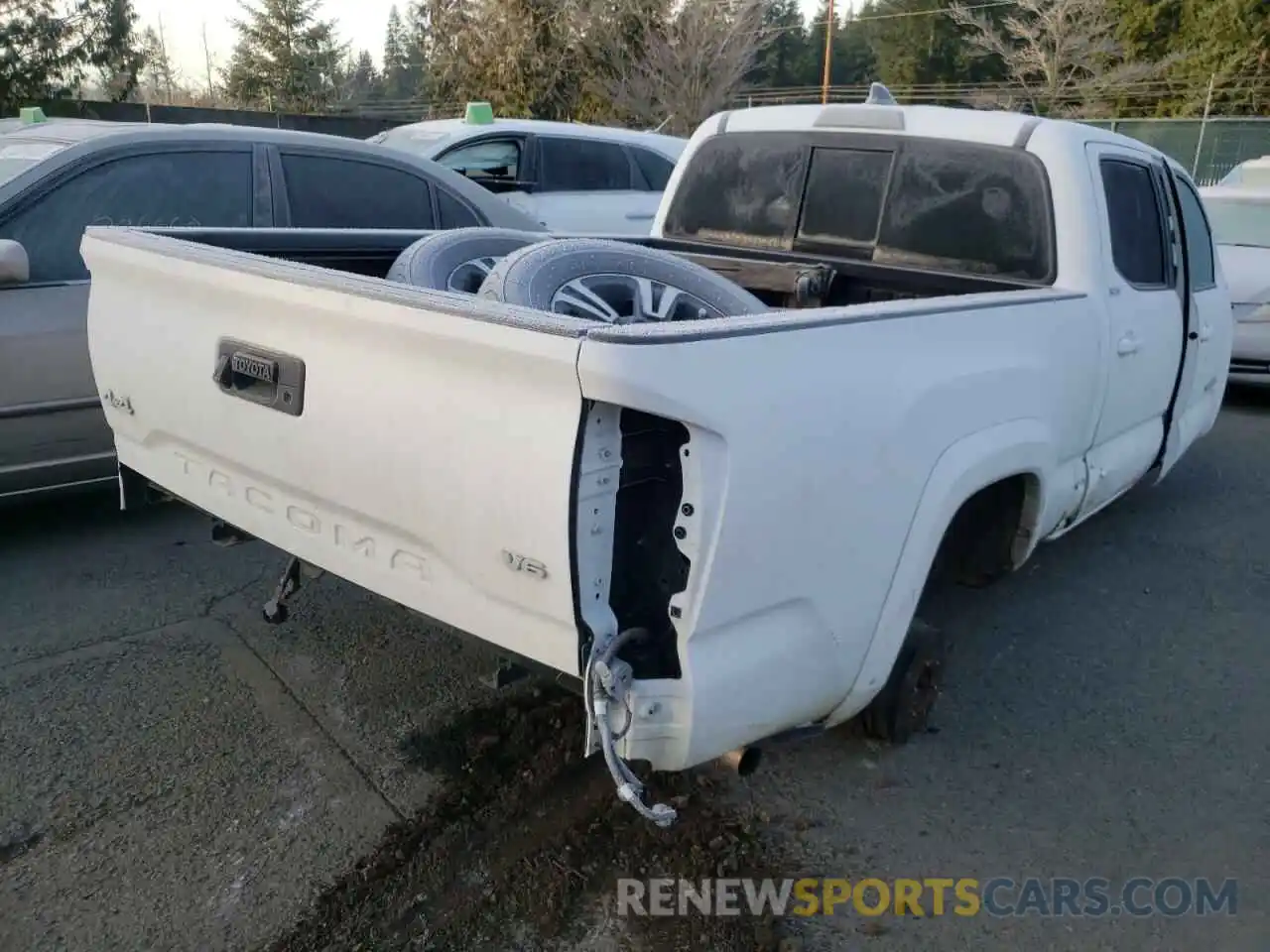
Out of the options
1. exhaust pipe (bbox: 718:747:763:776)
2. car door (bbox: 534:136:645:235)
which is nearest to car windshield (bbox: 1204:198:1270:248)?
car door (bbox: 534:136:645:235)

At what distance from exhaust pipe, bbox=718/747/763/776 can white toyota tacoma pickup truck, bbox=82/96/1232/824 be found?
8 cm

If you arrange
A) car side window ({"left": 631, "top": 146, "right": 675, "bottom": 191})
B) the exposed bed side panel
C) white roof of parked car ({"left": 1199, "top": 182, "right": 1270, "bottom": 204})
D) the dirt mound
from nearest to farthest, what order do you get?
the exposed bed side panel < the dirt mound < white roof of parked car ({"left": 1199, "top": 182, "right": 1270, "bottom": 204}) < car side window ({"left": 631, "top": 146, "right": 675, "bottom": 191})

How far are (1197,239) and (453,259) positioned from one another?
12.0ft

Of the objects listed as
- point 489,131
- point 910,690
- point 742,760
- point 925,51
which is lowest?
point 910,690

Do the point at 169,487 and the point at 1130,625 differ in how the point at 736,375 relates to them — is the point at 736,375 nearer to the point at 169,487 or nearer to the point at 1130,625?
the point at 169,487

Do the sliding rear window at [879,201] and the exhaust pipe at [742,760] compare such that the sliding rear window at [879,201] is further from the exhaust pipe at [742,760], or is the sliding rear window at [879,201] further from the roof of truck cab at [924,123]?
the exhaust pipe at [742,760]

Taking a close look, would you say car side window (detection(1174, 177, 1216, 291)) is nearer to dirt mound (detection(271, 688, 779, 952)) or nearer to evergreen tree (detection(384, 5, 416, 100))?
dirt mound (detection(271, 688, 779, 952))

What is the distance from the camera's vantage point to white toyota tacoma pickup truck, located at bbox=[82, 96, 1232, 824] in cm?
215

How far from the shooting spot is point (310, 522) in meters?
2.79

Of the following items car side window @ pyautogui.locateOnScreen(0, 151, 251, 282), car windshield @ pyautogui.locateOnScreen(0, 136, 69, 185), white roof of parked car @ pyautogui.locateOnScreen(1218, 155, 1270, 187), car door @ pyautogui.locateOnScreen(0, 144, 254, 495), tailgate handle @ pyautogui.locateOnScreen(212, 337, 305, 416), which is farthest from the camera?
white roof of parked car @ pyautogui.locateOnScreen(1218, 155, 1270, 187)

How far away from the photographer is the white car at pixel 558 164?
9.30 m

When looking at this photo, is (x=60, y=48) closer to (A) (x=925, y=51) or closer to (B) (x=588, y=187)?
(B) (x=588, y=187)

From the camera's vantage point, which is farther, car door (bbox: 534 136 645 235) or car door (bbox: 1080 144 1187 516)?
car door (bbox: 534 136 645 235)

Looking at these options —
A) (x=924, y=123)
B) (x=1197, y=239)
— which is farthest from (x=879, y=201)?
(x=1197, y=239)
